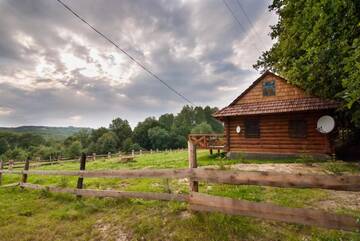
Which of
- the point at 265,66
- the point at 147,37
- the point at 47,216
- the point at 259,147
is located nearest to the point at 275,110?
the point at 259,147

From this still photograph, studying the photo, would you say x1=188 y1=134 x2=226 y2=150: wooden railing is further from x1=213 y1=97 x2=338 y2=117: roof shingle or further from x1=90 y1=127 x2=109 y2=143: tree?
x1=90 y1=127 x2=109 y2=143: tree

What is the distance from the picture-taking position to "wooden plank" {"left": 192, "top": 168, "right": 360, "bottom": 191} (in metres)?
3.10

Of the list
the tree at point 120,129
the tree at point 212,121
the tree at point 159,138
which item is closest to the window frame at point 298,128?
the tree at point 159,138

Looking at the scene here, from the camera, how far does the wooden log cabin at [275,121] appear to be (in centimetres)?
1296

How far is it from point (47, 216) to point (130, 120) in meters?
90.9

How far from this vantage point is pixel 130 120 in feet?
310

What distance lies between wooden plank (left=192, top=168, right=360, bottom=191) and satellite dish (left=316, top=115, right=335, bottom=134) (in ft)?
36.6

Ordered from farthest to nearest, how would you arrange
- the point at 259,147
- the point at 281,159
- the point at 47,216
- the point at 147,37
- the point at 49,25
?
the point at 259,147 < the point at 281,159 < the point at 147,37 < the point at 49,25 < the point at 47,216

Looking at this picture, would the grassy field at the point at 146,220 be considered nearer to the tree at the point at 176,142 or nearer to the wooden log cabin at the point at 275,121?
the wooden log cabin at the point at 275,121

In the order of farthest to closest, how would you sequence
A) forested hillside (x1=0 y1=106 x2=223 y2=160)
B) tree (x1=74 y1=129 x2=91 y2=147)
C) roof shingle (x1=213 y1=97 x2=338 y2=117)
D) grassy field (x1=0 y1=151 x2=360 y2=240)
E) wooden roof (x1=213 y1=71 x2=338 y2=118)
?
1. tree (x1=74 y1=129 x2=91 y2=147)
2. forested hillside (x1=0 y1=106 x2=223 y2=160)
3. wooden roof (x1=213 y1=71 x2=338 y2=118)
4. roof shingle (x1=213 y1=97 x2=338 y2=117)
5. grassy field (x1=0 y1=151 x2=360 y2=240)

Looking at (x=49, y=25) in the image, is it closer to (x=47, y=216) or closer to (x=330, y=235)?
(x=47, y=216)

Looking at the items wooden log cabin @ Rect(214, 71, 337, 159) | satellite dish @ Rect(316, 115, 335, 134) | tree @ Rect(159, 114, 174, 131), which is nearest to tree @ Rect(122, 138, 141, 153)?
tree @ Rect(159, 114, 174, 131)

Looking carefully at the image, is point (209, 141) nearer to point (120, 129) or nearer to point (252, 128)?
point (252, 128)

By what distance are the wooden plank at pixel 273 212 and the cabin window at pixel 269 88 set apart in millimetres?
12751
